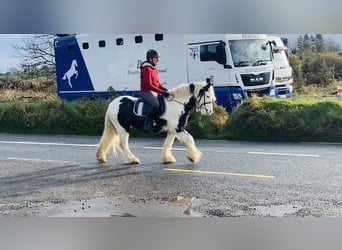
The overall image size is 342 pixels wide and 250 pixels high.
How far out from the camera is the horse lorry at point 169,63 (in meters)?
2.26

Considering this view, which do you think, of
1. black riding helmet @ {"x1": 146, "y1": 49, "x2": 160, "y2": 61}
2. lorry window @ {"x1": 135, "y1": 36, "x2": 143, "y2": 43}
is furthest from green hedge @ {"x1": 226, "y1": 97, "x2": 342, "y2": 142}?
lorry window @ {"x1": 135, "y1": 36, "x2": 143, "y2": 43}

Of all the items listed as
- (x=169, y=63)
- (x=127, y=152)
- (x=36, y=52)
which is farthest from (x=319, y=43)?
(x=36, y=52)

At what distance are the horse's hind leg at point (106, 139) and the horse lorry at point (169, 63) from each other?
0.17 meters

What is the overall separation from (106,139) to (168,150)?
1.05ft

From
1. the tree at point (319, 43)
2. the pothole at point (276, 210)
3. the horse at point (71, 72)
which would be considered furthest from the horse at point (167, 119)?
the tree at point (319, 43)

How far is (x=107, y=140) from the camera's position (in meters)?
2.35

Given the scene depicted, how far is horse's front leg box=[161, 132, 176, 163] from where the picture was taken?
2340 mm

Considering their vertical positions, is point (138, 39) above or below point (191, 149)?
above

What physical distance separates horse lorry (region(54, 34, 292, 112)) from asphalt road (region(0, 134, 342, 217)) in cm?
28

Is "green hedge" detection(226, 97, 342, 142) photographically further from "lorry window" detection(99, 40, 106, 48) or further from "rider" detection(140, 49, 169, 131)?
"lorry window" detection(99, 40, 106, 48)

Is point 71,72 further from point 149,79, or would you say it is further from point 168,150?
point 168,150

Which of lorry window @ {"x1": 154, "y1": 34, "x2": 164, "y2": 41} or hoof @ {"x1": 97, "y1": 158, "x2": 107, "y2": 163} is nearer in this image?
lorry window @ {"x1": 154, "y1": 34, "x2": 164, "y2": 41}
